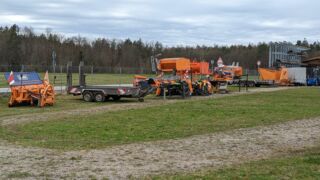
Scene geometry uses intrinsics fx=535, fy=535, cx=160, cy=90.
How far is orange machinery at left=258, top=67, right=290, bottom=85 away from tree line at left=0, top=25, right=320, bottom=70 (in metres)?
53.9

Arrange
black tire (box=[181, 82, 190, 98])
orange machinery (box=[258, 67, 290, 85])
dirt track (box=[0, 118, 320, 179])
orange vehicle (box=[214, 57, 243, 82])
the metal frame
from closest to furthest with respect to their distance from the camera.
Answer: dirt track (box=[0, 118, 320, 179]) → black tire (box=[181, 82, 190, 98]) → orange vehicle (box=[214, 57, 243, 82]) → orange machinery (box=[258, 67, 290, 85]) → the metal frame

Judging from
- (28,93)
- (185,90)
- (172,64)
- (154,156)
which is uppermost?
(172,64)

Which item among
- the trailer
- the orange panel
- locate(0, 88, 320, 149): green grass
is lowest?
locate(0, 88, 320, 149): green grass

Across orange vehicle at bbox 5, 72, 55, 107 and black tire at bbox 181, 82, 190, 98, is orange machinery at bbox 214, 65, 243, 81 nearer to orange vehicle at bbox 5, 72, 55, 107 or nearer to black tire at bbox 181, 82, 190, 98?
black tire at bbox 181, 82, 190, 98

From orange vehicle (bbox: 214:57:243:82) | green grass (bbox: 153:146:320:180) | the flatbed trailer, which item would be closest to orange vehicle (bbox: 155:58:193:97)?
the flatbed trailer

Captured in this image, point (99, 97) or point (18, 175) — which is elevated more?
point (99, 97)

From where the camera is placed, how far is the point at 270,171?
8414mm

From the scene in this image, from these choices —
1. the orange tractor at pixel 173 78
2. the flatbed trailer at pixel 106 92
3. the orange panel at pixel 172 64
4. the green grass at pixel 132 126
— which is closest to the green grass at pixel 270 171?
the green grass at pixel 132 126

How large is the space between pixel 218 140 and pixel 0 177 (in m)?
5.85

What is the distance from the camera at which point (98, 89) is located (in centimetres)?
2675

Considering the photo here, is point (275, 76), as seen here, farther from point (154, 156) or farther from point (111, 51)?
point (111, 51)

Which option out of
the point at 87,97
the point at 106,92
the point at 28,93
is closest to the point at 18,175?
the point at 28,93

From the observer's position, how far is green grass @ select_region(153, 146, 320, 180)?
8.02 m

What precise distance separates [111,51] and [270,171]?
13097 centimetres
